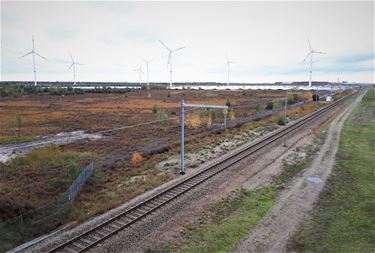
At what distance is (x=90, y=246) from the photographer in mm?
12766

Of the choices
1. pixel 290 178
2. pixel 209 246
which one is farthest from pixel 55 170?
pixel 290 178

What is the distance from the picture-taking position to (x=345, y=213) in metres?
15.8

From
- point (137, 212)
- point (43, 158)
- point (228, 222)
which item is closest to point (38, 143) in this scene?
point (43, 158)

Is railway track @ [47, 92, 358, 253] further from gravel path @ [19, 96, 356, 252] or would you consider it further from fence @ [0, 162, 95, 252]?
fence @ [0, 162, 95, 252]

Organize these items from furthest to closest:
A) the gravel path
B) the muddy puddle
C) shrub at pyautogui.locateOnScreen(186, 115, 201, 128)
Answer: shrub at pyautogui.locateOnScreen(186, 115, 201, 128) → the muddy puddle → the gravel path

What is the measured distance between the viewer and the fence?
1384 centimetres

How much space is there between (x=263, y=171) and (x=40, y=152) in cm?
2250

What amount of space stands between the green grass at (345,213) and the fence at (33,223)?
12780 mm

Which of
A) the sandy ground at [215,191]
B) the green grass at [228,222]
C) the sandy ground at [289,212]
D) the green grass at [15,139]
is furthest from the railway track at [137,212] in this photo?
the green grass at [15,139]

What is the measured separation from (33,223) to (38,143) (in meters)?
20.5

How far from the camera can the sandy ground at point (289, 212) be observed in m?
12.9

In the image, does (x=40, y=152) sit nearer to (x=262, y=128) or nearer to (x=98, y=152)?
(x=98, y=152)

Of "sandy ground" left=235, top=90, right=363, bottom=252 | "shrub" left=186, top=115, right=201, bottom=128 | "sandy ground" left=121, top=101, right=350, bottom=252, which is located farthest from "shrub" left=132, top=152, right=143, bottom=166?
"shrub" left=186, top=115, right=201, bottom=128

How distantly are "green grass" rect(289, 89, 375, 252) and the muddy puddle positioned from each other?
77.7ft
